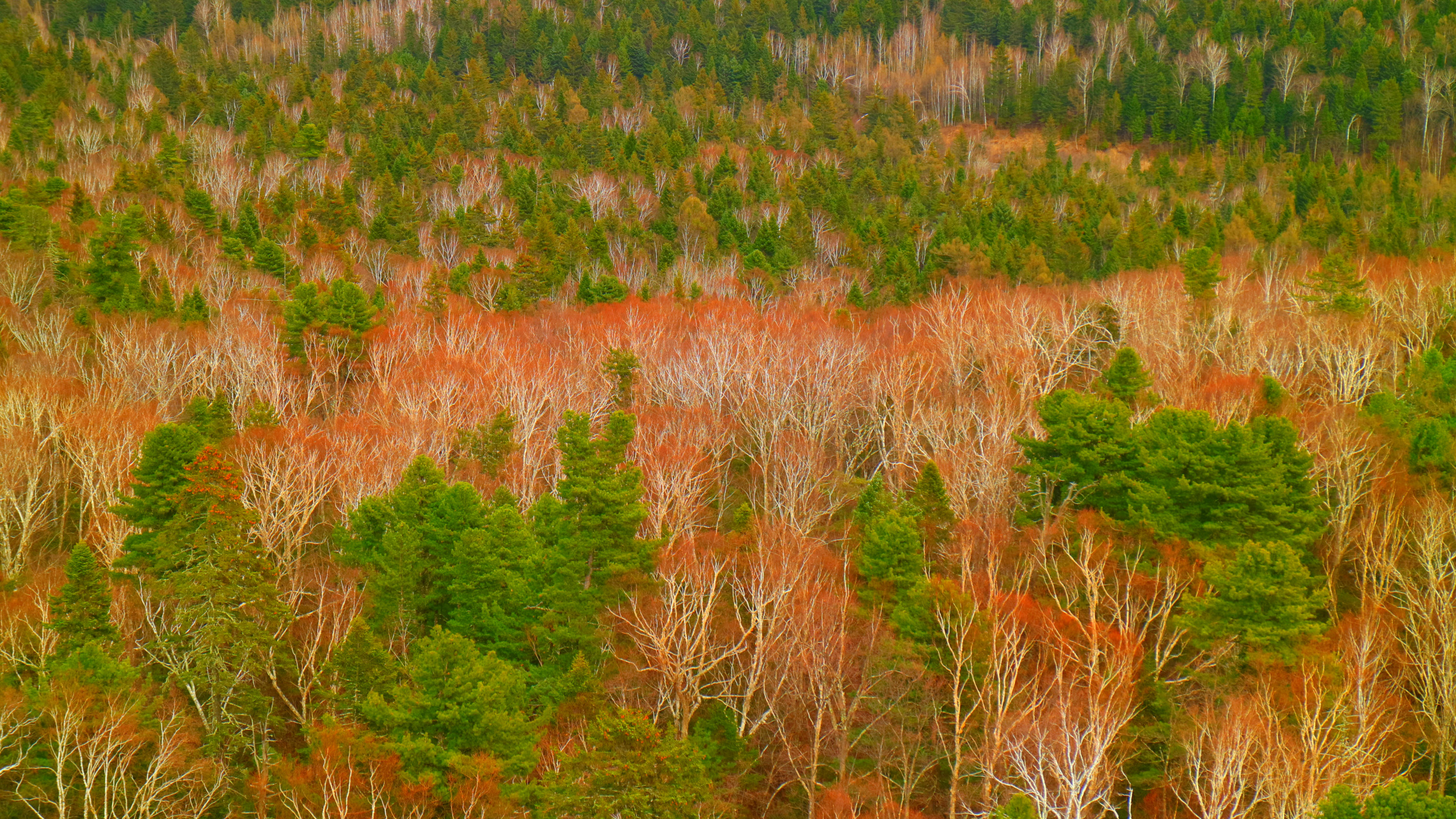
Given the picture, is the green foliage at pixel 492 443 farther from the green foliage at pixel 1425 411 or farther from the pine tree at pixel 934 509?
the green foliage at pixel 1425 411

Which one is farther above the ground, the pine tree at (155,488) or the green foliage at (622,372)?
the pine tree at (155,488)

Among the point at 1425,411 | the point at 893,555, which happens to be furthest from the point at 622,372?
the point at 1425,411

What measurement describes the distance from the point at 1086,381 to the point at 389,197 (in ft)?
138

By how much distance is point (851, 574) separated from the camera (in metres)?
32.7

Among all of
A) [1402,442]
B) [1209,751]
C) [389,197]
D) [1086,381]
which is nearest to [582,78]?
[389,197]

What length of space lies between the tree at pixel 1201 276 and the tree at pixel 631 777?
37.4 m

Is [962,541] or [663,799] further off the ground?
[663,799]

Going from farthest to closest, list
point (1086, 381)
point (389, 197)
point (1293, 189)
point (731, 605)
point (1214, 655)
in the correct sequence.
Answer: point (1293, 189) → point (389, 197) → point (1086, 381) → point (731, 605) → point (1214, 655)

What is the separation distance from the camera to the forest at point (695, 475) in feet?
77.9

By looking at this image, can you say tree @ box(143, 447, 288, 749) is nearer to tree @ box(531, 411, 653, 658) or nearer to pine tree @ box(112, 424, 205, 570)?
pine tree @ box(112, 424, 205, 570)

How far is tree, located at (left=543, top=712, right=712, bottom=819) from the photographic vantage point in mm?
19156

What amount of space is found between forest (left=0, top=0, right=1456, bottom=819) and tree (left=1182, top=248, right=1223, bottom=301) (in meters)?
0.25

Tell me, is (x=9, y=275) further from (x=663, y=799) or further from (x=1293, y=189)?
(x=1293, y=189)

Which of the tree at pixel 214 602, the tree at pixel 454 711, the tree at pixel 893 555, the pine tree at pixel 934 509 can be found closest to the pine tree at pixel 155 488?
the tree at pixel 214 602
